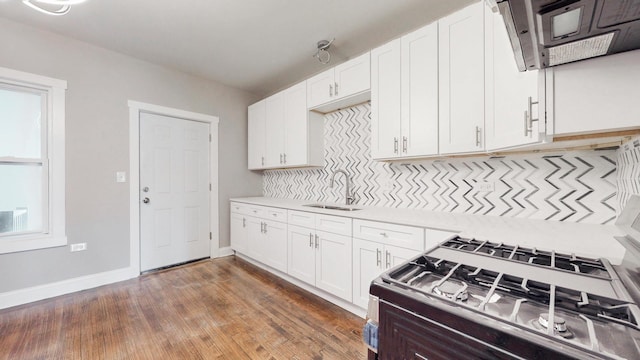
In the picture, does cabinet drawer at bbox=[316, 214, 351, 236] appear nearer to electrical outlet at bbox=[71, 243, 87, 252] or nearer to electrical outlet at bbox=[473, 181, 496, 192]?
electrical outlet at bbox=[473, 181, 496, 192]

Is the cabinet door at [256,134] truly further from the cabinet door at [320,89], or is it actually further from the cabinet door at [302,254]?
the cabinet door at [302,254]

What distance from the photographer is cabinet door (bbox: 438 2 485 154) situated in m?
1.71

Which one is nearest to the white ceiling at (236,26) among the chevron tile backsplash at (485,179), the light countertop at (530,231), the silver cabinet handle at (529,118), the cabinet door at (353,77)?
the cabinet door at (353,77)

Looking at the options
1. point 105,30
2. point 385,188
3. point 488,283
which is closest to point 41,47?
point 105,30

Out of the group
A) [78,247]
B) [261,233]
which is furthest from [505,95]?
Result: [78,247]

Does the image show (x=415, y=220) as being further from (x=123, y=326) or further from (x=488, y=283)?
(x=123, y=326)

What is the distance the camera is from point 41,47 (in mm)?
2555

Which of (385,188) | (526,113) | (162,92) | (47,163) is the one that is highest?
(162,92)

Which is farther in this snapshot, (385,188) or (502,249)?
(385,188)

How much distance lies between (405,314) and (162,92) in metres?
Answer: 3.84

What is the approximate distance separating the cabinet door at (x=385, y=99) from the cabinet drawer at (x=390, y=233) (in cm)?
66

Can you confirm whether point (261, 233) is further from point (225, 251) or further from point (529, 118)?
point (529, 118)

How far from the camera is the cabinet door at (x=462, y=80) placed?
5.60ft

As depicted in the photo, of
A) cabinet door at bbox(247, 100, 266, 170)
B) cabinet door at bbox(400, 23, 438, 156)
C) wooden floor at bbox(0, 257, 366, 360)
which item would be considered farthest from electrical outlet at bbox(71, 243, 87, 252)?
cabinet door at bbox(400, 23, 438, 156)
